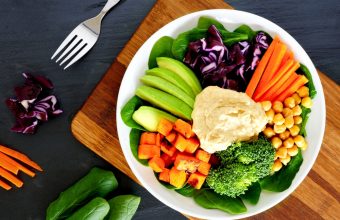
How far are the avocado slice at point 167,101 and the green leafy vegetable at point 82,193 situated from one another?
0.63m

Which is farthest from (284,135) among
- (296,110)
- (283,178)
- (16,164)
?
(16,164)

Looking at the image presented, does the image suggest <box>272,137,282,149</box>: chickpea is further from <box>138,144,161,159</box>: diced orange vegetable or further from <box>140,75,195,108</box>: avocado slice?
<box>138,144,161,159</box>: diced orange vegetable

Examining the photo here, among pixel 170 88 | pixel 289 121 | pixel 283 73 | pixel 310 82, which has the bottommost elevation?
pixel 289 121

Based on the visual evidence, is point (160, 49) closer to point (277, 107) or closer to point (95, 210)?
point (277, 107)

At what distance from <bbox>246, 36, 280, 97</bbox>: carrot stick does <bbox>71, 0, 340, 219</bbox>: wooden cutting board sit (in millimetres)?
477

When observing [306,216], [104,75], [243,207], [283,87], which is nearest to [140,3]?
[104,75]

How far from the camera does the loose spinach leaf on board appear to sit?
9.95ft

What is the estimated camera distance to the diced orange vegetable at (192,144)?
2.94 m

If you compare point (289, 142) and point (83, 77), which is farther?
point (83, 77)

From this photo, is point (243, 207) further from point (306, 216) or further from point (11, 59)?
point (11, 59)

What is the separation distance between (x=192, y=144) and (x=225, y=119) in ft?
0.87

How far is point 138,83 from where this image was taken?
3.12 meters

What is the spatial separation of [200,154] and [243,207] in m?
0.43

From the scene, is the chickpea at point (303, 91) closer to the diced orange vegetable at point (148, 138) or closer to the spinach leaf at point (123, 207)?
the diced orange vegetable at point (148, 138)
